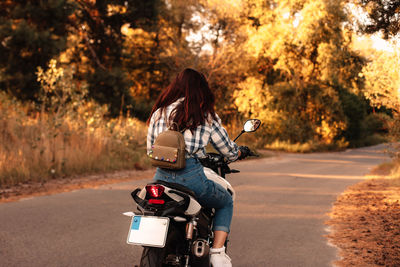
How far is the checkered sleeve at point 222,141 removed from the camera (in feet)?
11.8

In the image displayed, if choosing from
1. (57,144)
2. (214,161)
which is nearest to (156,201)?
(214,161)

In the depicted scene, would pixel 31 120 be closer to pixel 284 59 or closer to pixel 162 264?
pixel 162 264

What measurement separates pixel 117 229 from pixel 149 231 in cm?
336

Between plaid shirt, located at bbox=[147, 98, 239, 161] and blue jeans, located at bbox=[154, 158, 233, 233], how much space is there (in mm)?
112

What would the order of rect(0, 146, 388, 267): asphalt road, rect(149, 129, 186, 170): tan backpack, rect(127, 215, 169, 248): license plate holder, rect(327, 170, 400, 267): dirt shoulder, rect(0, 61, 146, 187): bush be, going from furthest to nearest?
rect(0, 61, 146, 187): bush, rect(327, 170, 400, 267): dirt shoulder, rect(0, 146, 388, 267): asphalt road, rect(149, 129, 186, 170): tan backpack, rect(127, 215, 169, 248): license plate holder

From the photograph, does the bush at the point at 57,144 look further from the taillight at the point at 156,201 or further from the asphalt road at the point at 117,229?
the taillight at the point at 156,201

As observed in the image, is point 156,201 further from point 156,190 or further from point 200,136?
point 200,136

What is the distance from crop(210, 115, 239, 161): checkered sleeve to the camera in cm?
361

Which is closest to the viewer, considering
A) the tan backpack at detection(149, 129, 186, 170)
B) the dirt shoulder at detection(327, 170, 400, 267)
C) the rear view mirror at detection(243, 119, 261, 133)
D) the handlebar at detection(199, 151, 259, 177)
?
the tan backpack at detection(149, 129, 186, 170)

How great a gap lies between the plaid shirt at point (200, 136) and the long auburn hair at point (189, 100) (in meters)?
0.04

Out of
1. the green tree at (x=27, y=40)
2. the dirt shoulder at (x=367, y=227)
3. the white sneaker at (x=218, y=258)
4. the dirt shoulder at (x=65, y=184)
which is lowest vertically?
the dirt shoulder at (x=65, y=184)

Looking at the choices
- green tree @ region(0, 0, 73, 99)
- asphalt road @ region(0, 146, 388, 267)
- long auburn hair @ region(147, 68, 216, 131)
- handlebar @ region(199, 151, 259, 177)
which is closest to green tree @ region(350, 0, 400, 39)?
asphalt road @ region(0, 146, 388, 267)

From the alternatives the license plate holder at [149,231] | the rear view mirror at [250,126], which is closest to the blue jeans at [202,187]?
the license plate holder at [149,231]

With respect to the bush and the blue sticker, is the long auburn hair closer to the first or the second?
the blue sticker
